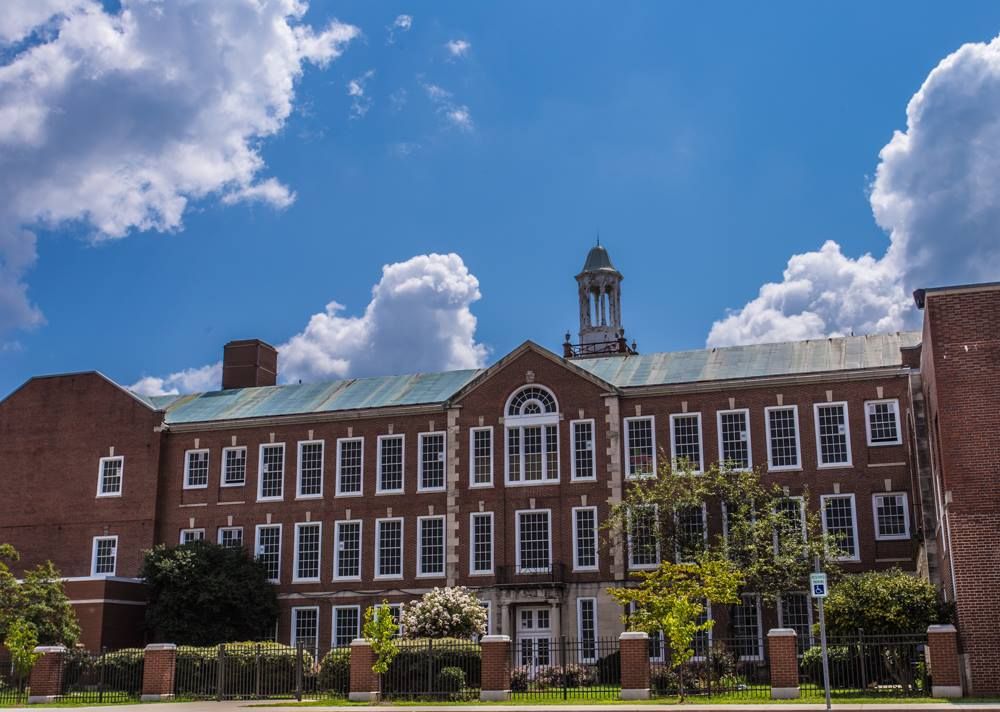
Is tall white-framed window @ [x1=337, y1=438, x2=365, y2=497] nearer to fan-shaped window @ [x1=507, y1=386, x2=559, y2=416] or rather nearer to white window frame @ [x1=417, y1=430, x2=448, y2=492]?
white window frame @ [x1=417, y1=430, x2=448, y2=492]

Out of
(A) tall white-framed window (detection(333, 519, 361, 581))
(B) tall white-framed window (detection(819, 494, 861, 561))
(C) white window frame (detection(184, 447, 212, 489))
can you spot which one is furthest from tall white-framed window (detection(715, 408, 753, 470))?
(C) white window frame (detection(184, 447, 212, 489))

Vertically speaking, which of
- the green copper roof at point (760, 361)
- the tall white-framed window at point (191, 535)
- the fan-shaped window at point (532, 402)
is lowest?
the tall white-framed window at point (191, 535)

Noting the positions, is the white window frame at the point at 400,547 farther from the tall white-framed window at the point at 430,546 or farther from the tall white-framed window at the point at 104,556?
the tall white-framed window at the point at 104,556

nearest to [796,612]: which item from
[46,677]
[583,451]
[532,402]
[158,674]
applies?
[583,451]

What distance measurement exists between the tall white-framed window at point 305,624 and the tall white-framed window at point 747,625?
1707 centimetres

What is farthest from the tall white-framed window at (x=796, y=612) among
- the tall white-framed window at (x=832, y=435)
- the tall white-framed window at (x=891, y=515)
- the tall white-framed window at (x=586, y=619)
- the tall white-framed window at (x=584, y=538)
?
the tall white-framed window at (x=584, y=538)

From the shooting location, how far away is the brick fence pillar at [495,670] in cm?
3303

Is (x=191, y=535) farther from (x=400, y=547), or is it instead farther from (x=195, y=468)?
(x=400, y=547)

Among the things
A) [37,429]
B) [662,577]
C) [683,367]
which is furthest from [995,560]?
[37,429]

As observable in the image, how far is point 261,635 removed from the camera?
4931cm

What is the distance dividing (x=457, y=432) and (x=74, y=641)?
54.7 ft

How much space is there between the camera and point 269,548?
51.8m

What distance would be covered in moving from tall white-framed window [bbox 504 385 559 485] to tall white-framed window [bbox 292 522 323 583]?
28.9 feet

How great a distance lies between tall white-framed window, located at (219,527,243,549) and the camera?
52.2m
